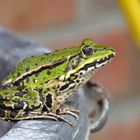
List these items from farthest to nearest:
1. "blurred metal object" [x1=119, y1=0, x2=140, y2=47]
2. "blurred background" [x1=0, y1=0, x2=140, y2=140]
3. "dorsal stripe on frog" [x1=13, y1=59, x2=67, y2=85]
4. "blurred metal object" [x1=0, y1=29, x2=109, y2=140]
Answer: "blurred background" [x1=0, y1=0, x2=140, y2=140] → "dorsal stripe on frog" [x1=13, y1=59, x2=67, y2=85] → "blurred metal object" [x1=119, y1=0, x2=140, y2=47] → "blurred metal object" [x1=0, y1=29, x2=109, y2=140]

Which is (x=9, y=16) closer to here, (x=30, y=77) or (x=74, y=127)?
(x=30, y=77)

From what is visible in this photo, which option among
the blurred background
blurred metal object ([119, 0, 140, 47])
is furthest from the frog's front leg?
the blurred background

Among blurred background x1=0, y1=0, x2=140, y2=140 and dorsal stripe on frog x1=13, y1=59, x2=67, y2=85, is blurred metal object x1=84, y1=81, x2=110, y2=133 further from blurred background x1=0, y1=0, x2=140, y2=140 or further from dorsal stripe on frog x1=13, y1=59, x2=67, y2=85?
blurred background x1=0, y1=0, x2=140, y2=140

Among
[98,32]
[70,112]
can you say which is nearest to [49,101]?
[70,112]

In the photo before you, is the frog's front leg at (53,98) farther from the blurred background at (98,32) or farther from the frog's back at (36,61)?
the blurred background at (98,32)

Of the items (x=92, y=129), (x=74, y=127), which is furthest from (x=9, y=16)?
(x=74, y=127)
